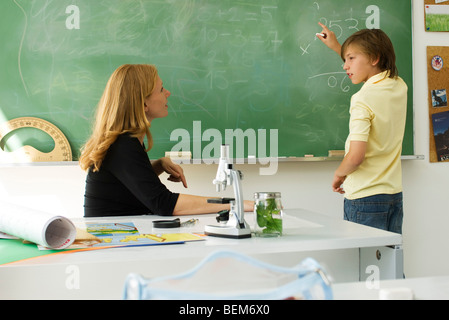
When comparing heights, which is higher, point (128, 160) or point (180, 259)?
point (128, 160)

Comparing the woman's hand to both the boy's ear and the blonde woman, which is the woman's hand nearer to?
the blonde woman

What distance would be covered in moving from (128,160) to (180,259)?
879 mm

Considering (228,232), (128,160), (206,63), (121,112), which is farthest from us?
(206,63)

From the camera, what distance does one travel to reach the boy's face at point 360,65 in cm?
260

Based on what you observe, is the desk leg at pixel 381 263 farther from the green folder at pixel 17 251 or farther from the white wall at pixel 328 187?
the white wall at pixel 328 187

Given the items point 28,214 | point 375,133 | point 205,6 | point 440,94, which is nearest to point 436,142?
point 440,94

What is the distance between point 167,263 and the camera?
4.45 feet

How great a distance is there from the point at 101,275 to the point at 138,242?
0.25 meters

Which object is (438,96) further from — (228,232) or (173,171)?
(228,232)

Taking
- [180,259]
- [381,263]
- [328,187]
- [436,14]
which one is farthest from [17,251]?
[436,14]

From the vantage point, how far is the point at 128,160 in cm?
215

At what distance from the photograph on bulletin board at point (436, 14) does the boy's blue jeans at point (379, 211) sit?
5.89 ft

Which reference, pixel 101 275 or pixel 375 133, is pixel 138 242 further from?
pixel 375 133
